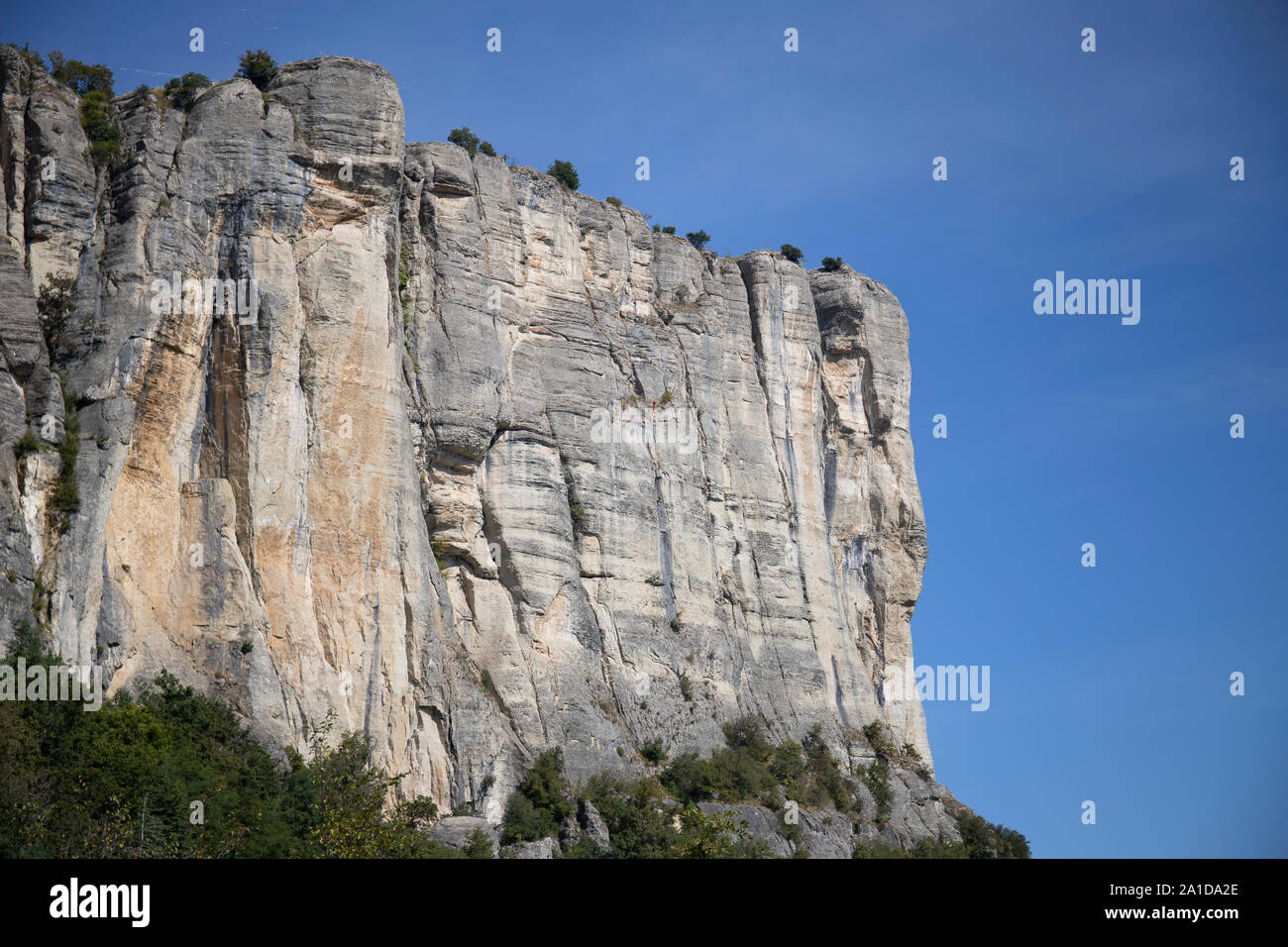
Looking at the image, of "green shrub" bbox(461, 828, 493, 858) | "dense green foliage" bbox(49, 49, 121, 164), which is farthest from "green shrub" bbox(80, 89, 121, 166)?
"green shrub" bbox(461, 828, 493, 858)

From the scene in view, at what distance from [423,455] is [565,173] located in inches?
738

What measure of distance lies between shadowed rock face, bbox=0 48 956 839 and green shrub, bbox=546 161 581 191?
84.1 inches

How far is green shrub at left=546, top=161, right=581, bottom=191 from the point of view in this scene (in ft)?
243

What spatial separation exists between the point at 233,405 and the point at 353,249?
7517mm

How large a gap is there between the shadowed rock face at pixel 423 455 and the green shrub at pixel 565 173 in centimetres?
214

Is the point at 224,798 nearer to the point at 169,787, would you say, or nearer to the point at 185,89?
the point at 169,787

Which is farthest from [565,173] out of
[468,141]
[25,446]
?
[25,446]

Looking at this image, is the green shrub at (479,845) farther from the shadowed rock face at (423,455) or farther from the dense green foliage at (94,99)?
the dense green foliage at (94,99)

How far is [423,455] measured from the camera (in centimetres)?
6100

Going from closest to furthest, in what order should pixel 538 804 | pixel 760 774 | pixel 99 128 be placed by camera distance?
pixel 99 128, pixel 538 804, pixel 760 774

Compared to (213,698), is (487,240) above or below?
above
